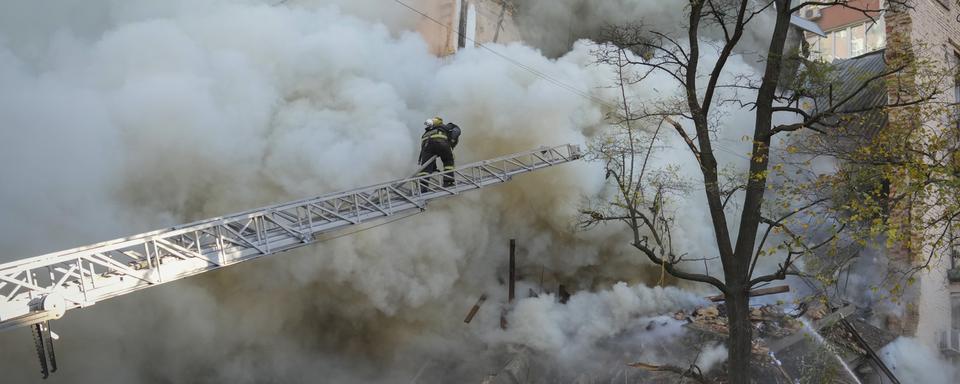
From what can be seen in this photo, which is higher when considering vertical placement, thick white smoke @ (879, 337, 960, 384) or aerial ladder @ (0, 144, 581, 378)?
aerial ladder @ (0, 144, 581, 378)

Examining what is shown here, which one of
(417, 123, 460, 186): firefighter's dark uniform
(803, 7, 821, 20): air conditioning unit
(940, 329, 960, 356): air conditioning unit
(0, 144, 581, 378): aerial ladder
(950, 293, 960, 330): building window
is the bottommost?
(940, 329, 960, 356): air conditioning unit

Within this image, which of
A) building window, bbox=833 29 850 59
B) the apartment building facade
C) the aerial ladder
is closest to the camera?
the aerial ladder

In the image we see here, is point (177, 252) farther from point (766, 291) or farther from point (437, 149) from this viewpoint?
point (766, 291)

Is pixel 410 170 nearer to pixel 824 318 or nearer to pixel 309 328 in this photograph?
pixel 309 328

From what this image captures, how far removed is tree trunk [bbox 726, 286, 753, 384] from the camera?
25.6 ft

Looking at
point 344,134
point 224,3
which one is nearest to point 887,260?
point 344,134

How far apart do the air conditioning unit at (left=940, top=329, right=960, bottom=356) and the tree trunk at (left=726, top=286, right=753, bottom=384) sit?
1083 centimetres

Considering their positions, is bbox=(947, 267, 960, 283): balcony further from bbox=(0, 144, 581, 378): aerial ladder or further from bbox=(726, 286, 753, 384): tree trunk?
bbox=(0, 144, 581, 378): aerial ladder

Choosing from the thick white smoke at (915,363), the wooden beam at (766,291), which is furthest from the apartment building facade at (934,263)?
the wooden beam at (766,291)

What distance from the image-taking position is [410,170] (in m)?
13.3

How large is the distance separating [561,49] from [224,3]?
28.6 feet

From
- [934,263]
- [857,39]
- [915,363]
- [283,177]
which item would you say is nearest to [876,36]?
[857,39]

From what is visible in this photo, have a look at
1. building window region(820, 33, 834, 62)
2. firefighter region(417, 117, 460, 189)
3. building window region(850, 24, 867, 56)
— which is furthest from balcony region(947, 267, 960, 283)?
firefighter region(417, 117, 460, 189)

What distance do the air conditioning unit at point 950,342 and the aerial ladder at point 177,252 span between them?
467 inches
